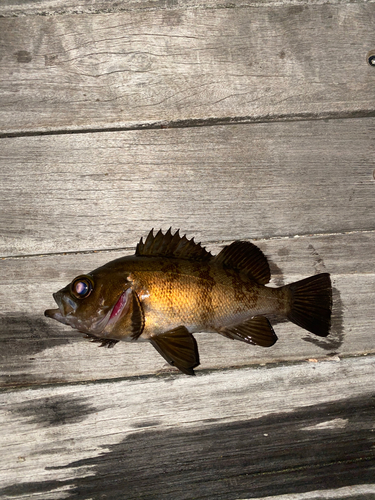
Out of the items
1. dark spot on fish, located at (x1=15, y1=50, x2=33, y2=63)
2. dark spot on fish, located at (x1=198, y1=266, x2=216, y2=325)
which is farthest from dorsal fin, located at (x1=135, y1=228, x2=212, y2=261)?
dark spot on fish, located at (x1=15, y1=50, x2=33, y2=63)

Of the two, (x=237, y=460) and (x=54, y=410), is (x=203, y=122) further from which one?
(x=237, y=460)

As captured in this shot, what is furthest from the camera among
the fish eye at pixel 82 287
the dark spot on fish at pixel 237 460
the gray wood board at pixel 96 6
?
the dark spot on fish at pixel 237 460

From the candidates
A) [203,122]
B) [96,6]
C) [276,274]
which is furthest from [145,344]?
[96,6]

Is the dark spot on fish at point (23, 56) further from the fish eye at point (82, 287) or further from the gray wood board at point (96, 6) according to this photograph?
the fish eye at point (82, 287)

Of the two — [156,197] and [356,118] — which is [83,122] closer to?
[156,197]

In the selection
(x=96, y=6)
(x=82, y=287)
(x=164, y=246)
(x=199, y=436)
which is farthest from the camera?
(x=199, y=436)

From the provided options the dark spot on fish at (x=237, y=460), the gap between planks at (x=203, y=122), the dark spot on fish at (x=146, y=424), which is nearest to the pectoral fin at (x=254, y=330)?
the dark spot on fish at (x=237, y=460)

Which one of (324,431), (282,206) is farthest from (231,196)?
(324,431)
